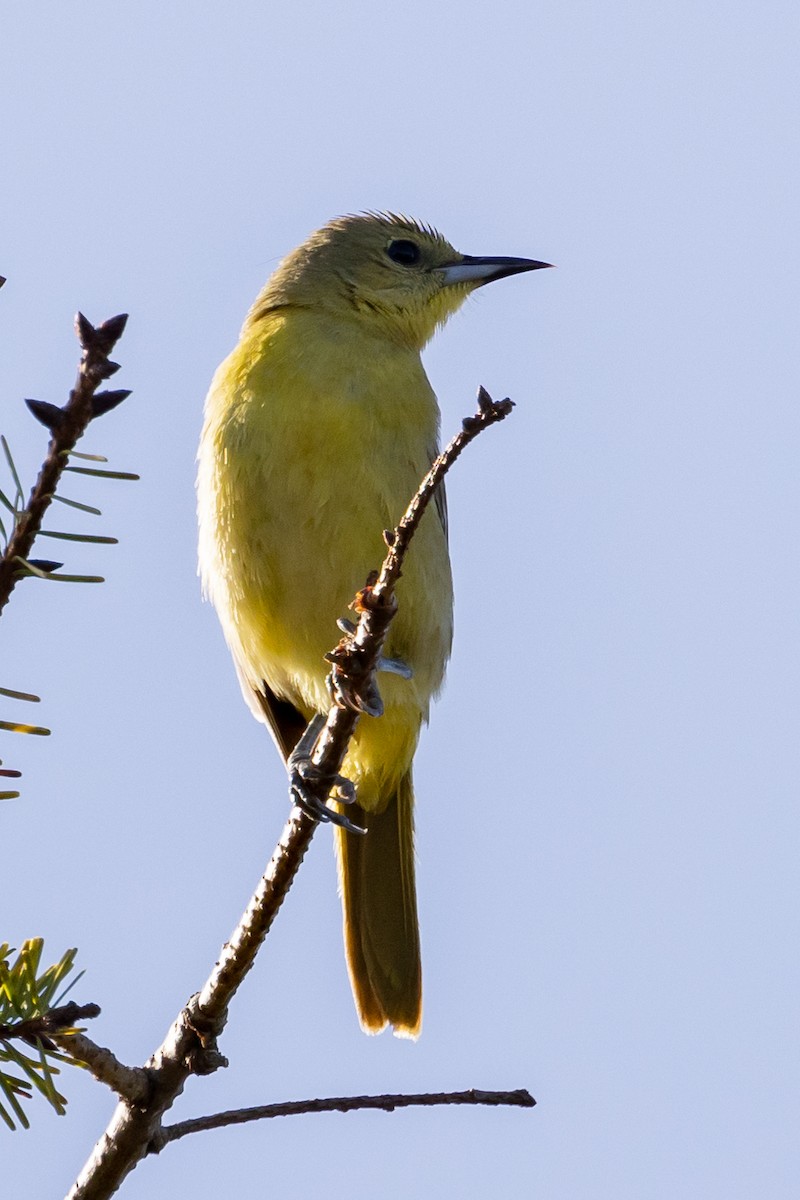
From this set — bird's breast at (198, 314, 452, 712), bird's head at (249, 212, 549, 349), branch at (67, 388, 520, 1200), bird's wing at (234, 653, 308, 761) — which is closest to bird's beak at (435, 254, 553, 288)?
bird's head at (249, 212, 549, 349)

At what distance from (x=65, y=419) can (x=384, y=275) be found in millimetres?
4612

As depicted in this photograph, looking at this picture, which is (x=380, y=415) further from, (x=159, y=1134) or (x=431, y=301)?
(x=159, y=1134)

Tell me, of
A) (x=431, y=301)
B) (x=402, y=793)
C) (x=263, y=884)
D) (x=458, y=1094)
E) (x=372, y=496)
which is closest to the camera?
(x=458, y=1094)

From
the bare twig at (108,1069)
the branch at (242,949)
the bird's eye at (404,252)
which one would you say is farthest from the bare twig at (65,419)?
the bird's eye at (404,252)

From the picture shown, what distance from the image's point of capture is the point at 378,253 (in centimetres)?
619

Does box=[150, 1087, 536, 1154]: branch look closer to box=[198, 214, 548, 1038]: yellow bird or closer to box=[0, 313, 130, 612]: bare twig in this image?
box=[0, 313, 130, 612]: bare twig

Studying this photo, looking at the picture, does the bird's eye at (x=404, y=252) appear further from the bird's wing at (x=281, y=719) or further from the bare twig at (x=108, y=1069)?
the bare twig at (x=108, y=1069)

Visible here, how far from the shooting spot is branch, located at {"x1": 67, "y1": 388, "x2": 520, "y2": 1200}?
279 cm

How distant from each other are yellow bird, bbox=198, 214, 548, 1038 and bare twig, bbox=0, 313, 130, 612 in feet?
9.36

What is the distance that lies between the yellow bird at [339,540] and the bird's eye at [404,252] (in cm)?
48

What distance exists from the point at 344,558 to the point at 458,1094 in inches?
88.0

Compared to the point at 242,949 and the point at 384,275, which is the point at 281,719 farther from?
the point at 242,949

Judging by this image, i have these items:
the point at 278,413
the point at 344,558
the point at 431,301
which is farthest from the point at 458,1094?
the point at 431,301

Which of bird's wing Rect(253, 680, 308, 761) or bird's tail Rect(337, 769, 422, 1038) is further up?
bird's wing Rect(253, 680, 308, 761)
